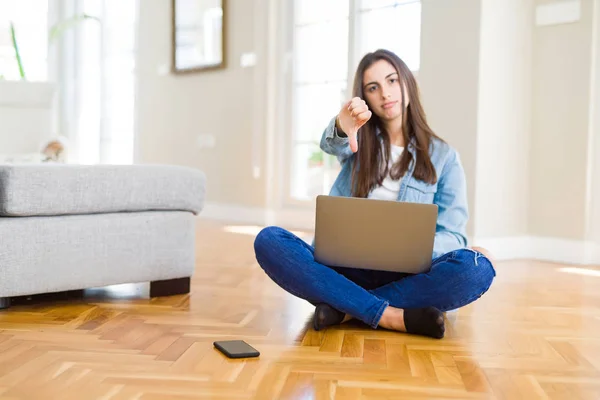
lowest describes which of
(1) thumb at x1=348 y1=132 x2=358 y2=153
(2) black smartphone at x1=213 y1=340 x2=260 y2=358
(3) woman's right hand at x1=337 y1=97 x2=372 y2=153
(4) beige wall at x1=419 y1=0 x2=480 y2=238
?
(2) black smartphone at x1=213 y1=340 x2=260 y2=358

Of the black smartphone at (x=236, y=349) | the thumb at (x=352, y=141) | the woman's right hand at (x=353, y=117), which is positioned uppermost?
the woman's right hand at (x=353, y=117)

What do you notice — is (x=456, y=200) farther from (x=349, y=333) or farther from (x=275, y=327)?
(x=275, y=327)

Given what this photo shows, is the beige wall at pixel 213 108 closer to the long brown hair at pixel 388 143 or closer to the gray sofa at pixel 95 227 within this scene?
the gray sofa at pixel 95 227

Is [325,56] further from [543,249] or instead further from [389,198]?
[389,198]

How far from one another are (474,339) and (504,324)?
0.77 feet

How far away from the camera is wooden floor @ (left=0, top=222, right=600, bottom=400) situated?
1.41 metres

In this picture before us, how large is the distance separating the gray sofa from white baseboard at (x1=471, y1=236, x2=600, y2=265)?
5.29ft

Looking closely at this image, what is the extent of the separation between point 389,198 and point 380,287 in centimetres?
25

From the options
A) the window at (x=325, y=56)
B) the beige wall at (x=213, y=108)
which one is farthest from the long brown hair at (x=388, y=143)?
the beige wall at (x=213, y=108)

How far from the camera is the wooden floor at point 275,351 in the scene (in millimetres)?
1406

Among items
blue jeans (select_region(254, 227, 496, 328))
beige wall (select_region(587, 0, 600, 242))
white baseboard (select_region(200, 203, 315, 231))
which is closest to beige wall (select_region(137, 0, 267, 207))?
white baseboard (select_region(200, 203, 315, 231))

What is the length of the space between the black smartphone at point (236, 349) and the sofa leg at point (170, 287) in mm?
700

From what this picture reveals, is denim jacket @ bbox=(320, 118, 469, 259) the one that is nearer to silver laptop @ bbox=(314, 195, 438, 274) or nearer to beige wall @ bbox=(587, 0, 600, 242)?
silver laptop @ bbox=(314, 195, 438, 274)

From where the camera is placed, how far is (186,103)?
5.61 m
